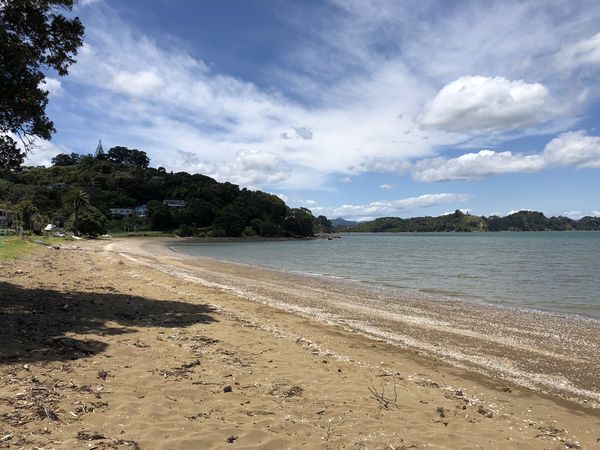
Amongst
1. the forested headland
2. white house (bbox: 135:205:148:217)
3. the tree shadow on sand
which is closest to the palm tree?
the forested headland

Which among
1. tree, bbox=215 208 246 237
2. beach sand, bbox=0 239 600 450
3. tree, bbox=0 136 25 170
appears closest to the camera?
beach sand, bbox=0 239 600 450

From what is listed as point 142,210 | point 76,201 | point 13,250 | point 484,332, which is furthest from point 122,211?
point 484,332

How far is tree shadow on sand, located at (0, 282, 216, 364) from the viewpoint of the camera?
26.8 ft

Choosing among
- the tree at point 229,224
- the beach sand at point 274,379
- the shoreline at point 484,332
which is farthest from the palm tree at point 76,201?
the beach sand at point 274,379

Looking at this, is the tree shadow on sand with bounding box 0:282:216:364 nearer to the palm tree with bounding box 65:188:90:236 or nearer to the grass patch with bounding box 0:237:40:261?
the grass patch with bounding box 0:237:40:261

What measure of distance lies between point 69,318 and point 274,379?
6551 millimetres

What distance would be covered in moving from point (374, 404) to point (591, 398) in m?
4.77

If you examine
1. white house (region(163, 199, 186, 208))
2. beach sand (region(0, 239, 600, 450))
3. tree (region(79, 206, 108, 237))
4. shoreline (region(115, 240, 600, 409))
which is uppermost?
white house (region(163, 199, 186, 208))

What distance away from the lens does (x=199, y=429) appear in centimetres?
545

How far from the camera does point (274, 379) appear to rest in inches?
307

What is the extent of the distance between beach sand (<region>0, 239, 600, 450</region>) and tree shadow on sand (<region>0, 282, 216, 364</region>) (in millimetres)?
60

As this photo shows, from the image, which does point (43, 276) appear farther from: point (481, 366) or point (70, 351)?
point (481, 366)

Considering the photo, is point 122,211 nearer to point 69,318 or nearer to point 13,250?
point 13,250

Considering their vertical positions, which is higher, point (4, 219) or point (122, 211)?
point (122, 211)
